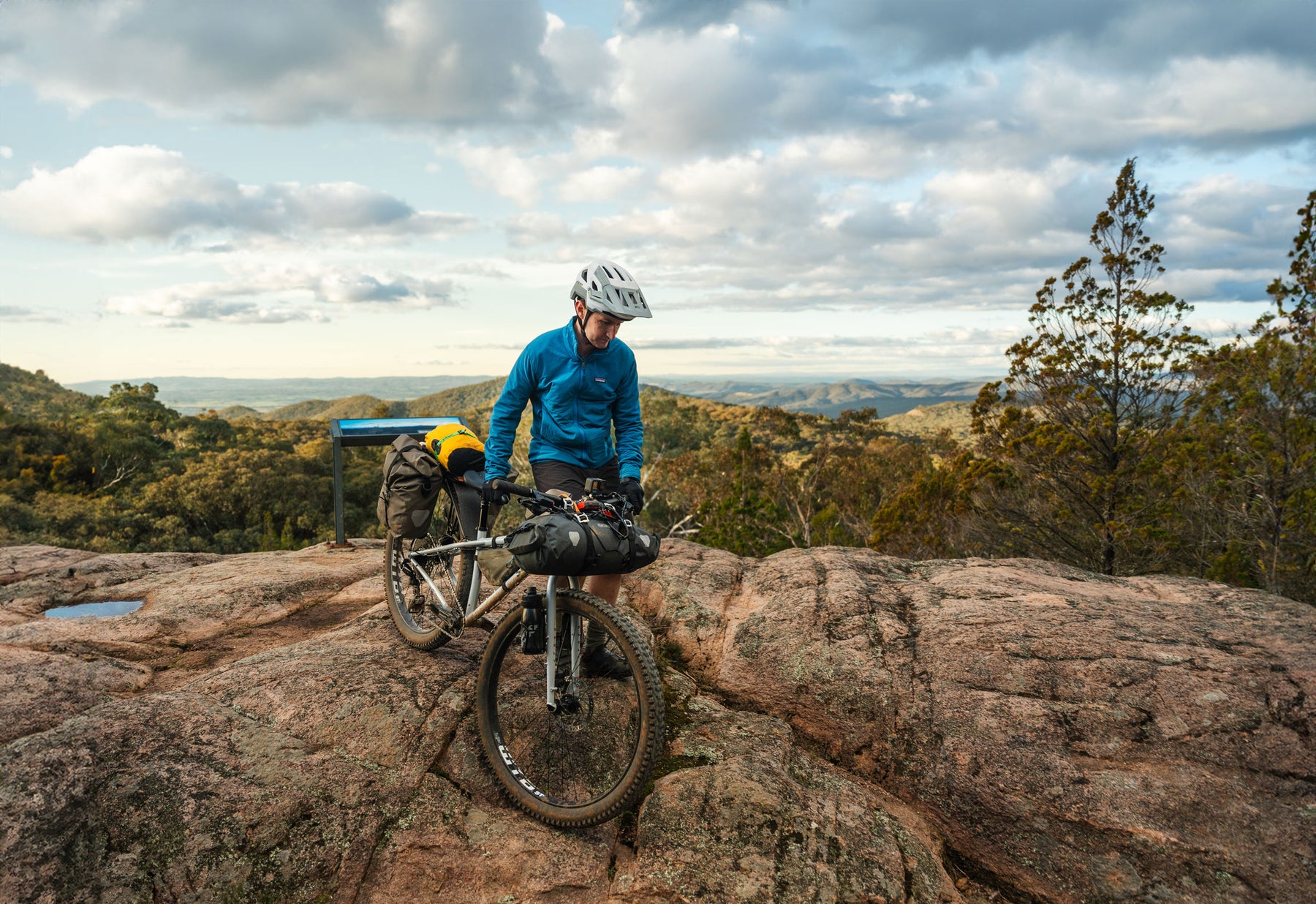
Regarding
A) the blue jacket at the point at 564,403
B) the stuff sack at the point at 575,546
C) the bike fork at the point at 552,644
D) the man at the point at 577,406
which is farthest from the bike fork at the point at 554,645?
the blue jacket at the point at 564,403

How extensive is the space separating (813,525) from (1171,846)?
78.1 ft

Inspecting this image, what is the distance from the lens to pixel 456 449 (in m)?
4.74

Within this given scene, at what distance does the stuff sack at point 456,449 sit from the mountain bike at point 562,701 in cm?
54

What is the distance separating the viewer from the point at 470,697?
4.16 meters

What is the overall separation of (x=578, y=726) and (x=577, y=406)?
189 cm

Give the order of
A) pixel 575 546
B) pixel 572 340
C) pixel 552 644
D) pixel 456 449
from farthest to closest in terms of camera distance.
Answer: pixel 456 449, pixel 572 340, pixel 552 644, pixel 575 546

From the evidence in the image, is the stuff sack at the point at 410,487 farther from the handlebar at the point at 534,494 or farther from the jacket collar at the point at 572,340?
the jacket collar at the point at 572,340

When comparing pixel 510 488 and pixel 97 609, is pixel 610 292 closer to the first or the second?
pixel 510 488

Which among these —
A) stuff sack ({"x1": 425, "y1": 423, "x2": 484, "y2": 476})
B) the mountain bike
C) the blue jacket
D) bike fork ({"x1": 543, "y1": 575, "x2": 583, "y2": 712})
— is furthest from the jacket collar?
bike fork ({"x1": 543, "y1": 575, "x2": 583, "y2": 712})

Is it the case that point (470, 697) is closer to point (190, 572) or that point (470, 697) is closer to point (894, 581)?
point (894, 581)

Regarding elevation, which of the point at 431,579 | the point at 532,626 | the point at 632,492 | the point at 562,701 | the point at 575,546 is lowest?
the point at 562,701

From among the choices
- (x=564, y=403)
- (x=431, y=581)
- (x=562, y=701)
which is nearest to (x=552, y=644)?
(x=562, y=701)

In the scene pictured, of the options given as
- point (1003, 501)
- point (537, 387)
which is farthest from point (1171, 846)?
point (1003, 501)

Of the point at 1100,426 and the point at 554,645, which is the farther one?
the point at 1100,426
